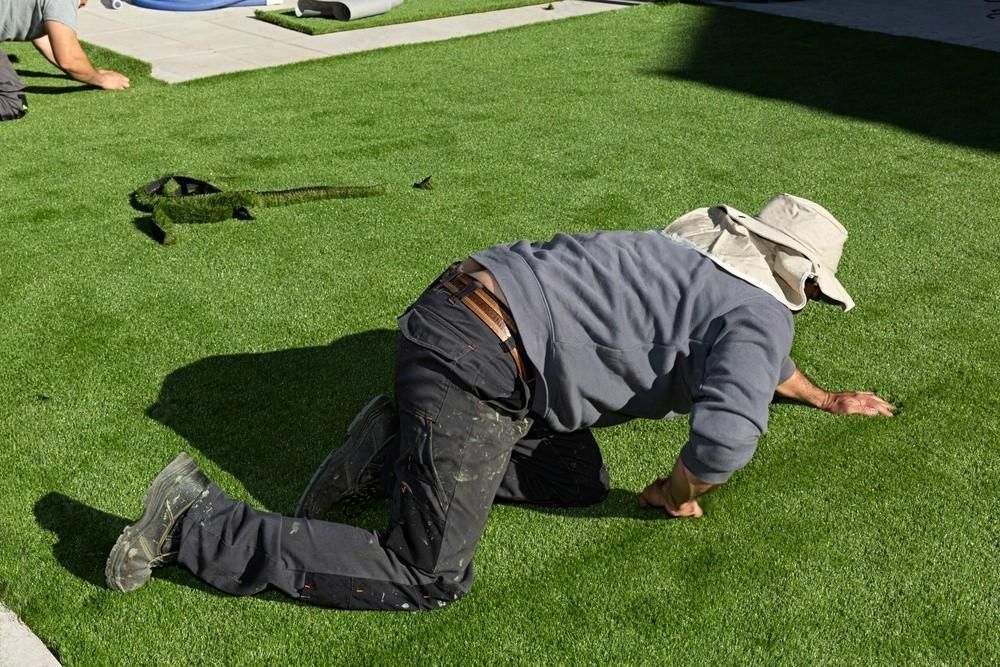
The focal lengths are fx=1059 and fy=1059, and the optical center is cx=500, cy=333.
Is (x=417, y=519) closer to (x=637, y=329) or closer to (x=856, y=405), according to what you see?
(x=637, y=329)

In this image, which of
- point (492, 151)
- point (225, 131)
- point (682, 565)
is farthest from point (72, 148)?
point (682, 565)

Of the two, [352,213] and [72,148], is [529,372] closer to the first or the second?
[352,213]

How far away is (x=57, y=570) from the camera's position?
8.89ft

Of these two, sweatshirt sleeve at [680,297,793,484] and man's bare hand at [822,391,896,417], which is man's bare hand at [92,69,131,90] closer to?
man's bare hand at [822,391,896,417]

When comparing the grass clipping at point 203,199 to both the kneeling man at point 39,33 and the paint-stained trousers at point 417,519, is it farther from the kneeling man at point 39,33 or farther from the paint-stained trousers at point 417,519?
the paint-stained trousers at point 417,519

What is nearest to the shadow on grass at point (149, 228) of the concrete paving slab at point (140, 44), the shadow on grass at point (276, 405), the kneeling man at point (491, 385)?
the shadow on grass at point (276, 405)

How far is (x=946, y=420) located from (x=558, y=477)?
4.68 feet

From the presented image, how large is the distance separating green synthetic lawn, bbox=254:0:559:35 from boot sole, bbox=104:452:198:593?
6.66 metres

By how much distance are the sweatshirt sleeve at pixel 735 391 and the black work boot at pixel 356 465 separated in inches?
34.8

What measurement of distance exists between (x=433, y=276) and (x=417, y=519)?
199 centimetres

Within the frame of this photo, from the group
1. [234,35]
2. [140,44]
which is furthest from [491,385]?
[234,35]

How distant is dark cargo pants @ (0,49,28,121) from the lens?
6.09 metres

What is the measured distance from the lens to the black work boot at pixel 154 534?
101 inches

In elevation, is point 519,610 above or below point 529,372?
below
